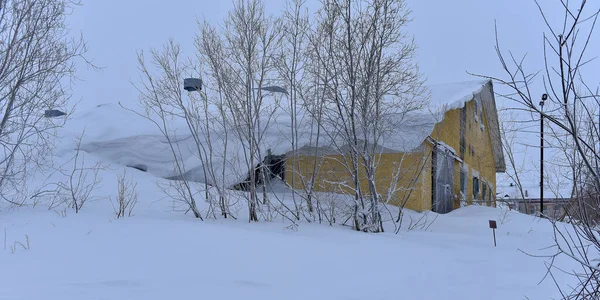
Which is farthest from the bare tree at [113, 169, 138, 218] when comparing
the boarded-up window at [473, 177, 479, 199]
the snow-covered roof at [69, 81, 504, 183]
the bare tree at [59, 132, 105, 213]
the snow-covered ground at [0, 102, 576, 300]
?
the boarded-up window at [473, 177, 479, 199]

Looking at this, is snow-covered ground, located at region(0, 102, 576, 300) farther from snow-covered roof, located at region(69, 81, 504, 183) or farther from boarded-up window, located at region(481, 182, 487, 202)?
boarded-up window, located at region(481, 182, 487, 202)

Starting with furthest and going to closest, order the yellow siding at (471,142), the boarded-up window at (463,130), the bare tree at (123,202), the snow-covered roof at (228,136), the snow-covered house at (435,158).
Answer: the boarded-up window at (463,130), the yellow siding at (471,142), the snow-covered roof at (228,136), the snow-covered house at (435,158), the bare tree at (123,202)

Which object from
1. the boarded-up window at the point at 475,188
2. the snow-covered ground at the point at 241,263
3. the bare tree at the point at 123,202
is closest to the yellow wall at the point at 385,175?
the snow-covered ground at the point at 241,263

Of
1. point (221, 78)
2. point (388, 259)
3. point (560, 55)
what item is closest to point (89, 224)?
point (221, 78)

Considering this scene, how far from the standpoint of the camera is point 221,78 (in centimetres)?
841

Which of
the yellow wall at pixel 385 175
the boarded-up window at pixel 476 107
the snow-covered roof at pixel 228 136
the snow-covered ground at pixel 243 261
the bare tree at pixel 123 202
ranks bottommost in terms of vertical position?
the snow-covered ground at pixel 243 261

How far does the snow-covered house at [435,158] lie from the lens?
9242 mm

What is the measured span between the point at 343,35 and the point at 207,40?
2505 millimetres

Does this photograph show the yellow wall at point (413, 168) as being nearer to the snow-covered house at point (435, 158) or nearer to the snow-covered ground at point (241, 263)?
the snow-covered house at point (435, 158)

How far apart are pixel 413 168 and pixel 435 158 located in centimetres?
98

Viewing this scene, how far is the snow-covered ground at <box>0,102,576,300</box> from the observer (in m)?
3.96

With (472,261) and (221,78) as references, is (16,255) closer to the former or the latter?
(221,78)

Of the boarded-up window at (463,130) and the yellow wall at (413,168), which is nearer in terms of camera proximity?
the yellow wall at (413,168)

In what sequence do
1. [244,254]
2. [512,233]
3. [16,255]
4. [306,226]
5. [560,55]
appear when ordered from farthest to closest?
[512,233] < [306,226] < [244,254] < [16,255] < [560,55]
